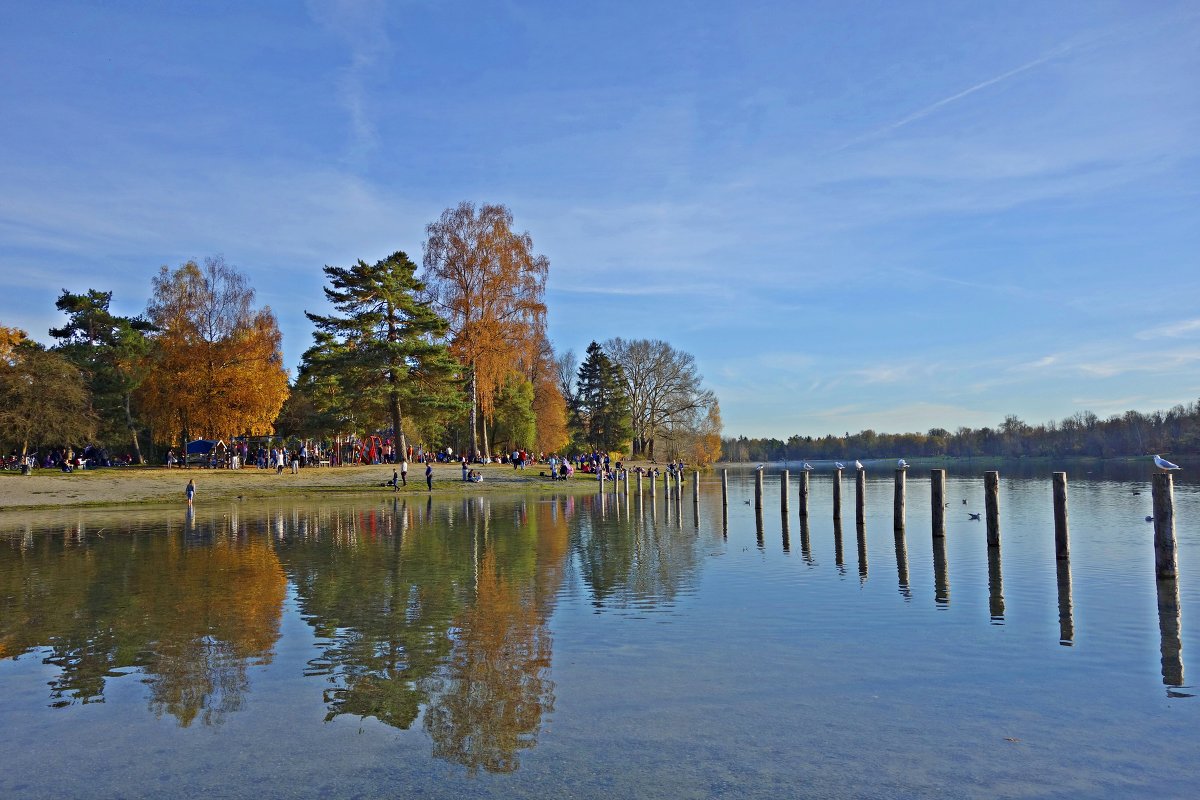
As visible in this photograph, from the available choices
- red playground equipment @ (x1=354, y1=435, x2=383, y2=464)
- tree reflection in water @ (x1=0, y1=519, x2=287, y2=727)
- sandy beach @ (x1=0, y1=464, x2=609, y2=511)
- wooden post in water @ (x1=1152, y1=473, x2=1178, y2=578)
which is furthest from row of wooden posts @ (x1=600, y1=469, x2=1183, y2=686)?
red playground equipment @ (x1=354, y1=435, x2=383, y2=464)

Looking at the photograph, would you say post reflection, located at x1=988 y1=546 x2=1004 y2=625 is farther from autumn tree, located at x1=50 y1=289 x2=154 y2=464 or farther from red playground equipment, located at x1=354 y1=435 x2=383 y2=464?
autumn tree, located at x1=50 y1=289 x2=154 y2=464

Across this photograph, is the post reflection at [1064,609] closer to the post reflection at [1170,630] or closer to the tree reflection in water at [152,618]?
the post reflection at [1170,630]

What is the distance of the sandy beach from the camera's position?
3412cm

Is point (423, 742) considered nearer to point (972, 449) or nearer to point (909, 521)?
point (909, 521)

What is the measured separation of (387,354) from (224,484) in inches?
405

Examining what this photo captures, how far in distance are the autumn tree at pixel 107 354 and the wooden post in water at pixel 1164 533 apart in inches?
2208

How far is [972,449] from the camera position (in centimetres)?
16800

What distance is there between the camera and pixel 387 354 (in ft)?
146

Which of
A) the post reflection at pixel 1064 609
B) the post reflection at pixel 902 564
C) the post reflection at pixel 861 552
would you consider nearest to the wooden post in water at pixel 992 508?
the post reflection at pixel 902 564

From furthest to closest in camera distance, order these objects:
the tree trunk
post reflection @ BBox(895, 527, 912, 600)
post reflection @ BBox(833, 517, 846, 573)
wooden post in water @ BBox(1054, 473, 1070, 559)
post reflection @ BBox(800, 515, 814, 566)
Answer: the tree trunk < post reflection @ BBox(800, 515, 814, 566) < post reflection @ BBox(833, 517, 846, 573) < wooden post in water @ BBox(1054, 473, 1070, 559) < post reflection @ BBox(895, 527, 912, 600)

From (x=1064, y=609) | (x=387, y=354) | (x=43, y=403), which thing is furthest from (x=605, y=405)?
(x=1064, y=609)

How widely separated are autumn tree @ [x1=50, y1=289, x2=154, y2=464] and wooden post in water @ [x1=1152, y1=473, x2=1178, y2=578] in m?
56.1

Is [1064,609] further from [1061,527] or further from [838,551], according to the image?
[838,551]

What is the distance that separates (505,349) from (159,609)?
3647cm
